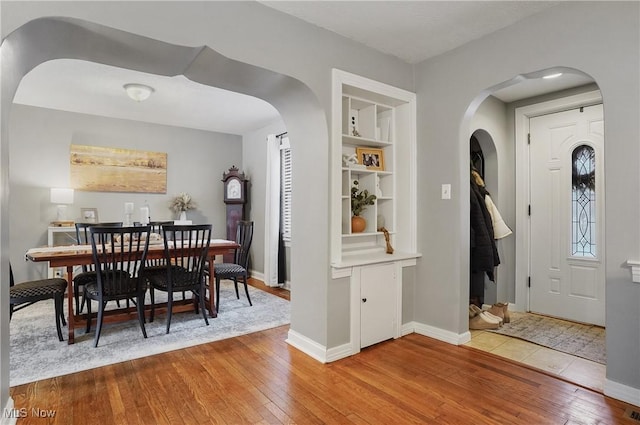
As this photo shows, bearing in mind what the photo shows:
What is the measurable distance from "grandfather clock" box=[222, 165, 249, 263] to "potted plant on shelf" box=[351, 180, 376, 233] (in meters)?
Result: 3.22

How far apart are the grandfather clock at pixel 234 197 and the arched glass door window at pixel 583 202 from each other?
15.4 feet

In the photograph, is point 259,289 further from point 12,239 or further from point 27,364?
point 12,239

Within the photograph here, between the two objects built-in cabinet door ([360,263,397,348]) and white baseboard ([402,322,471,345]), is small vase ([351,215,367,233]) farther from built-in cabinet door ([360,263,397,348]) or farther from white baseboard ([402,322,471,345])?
white baseboard ([402,322,471,345])

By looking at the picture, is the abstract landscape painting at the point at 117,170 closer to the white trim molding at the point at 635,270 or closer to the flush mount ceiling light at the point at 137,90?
the flush mount ceiling light at the point at 137,90

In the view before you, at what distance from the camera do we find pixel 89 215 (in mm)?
5086

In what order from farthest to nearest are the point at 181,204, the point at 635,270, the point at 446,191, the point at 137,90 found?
the point at 181,204 → the point at 137,90 → the point at 446,191 → the point at 635,270

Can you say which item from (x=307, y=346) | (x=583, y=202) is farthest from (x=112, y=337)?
(x=583, y=202)

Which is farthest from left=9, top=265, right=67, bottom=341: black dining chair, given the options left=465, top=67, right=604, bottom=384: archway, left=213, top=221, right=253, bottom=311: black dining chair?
left=465, top=67, right=604, bottom=384: archway

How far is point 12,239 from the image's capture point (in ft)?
15.2

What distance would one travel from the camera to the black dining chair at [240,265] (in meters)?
3.93

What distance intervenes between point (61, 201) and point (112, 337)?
2.68 m

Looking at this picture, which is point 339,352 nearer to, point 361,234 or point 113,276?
point 361,234

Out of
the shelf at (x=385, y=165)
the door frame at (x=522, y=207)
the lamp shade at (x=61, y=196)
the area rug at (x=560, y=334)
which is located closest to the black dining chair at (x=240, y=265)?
the shelf at (x=385, y=165)

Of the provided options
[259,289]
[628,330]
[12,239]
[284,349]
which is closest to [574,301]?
[628,330]
